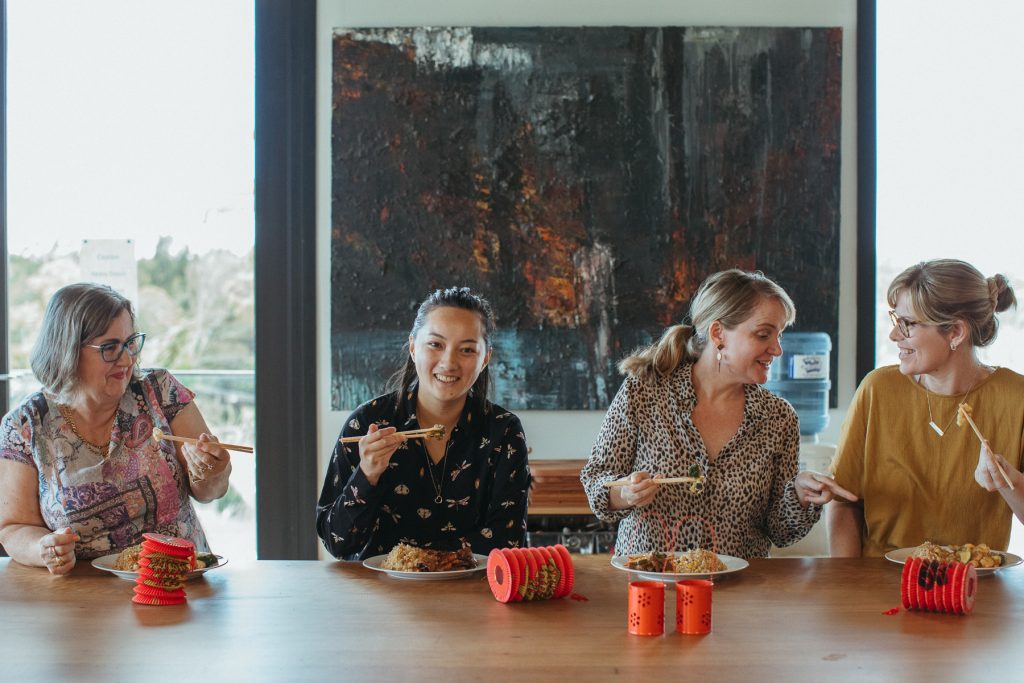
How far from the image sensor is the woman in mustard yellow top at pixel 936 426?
266cm

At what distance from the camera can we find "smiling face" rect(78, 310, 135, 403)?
2.56 meters

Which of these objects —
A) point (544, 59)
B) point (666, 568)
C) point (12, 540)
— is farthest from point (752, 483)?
point (544, 59)

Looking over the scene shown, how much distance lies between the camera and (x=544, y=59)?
4.14 meters

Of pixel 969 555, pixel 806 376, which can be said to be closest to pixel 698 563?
pixel 969 555

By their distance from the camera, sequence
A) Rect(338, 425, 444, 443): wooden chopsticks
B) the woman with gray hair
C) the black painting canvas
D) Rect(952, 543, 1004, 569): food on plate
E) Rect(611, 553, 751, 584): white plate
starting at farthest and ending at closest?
the black painting canvas < the woman with gray hair < Rect(338, 425, 444, 443): wooden chopsticks < Rect(952, 543, 1004, 569): food on plate < Rect(611, 553, 751, 584): white plate

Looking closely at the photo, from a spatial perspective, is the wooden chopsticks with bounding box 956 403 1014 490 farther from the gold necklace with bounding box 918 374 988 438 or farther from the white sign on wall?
the white sign on wall

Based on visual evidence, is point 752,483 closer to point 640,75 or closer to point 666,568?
point 666,568


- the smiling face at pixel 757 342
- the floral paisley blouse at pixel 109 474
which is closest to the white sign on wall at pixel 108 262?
the floral paisley blouse at pixel 109 474

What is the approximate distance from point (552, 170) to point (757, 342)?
64.5 inches

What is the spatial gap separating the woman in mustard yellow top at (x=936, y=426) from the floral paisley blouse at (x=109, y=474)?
5.98ft

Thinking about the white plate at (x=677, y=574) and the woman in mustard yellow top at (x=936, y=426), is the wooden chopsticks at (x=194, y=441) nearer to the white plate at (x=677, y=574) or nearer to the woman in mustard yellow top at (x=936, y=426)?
the white plate at (x=677, y=574)

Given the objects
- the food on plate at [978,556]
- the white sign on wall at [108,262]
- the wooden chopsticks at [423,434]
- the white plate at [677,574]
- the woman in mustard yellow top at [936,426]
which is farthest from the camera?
the white sign on wall at [108,262]

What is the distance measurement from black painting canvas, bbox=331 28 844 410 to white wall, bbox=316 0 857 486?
62 mm

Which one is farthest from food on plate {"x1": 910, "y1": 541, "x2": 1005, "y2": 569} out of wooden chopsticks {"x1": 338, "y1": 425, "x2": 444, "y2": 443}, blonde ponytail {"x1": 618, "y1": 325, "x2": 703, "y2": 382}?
wooden chopsticks {"x1": 338, "y1": 425, "x2": 444, "y2": 443}
